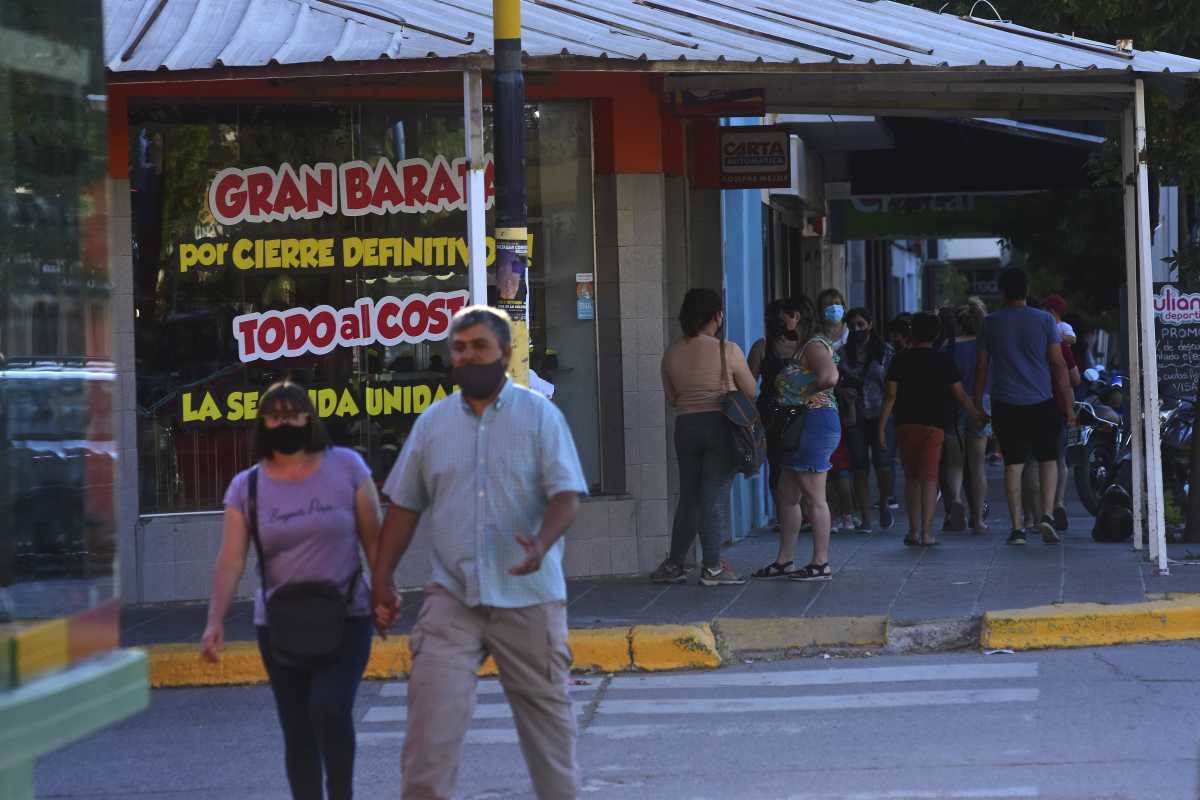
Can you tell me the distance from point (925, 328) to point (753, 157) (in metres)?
1.80

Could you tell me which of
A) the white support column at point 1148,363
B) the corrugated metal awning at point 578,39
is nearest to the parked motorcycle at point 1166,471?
the white support column at point 1148,363

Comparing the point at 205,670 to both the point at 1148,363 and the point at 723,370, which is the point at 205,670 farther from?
the point at 1148,363

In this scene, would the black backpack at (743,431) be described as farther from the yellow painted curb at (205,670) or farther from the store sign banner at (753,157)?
the yellow painted curb at (205,670)

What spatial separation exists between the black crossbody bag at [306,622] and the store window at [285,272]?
5.61 m

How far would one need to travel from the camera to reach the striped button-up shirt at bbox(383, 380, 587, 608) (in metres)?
5.65

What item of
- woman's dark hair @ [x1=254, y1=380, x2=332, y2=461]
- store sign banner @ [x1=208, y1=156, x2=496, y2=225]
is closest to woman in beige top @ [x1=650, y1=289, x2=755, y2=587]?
store sign banner @ [x1=208, y1=156, x2=496, y2=225]

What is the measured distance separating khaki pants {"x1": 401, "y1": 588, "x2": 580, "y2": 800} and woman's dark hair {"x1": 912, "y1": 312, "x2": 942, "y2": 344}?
7971 millimetres

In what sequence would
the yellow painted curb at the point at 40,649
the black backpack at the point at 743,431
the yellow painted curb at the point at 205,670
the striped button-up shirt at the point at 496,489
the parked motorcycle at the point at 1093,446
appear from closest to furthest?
the yellow painted curb at the point at 40,649 < the striped button-up shirt at the point at 496,489 < the yellow painted curb at the point at 205,670 < the black backpack at the point at 743,431 < the parked motorcycle at the point at 1093,446

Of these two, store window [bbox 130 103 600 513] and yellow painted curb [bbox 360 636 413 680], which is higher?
store window [bbox 130 103 600 513]

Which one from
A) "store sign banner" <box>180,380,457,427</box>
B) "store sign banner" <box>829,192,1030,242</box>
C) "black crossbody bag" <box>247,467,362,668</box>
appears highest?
"store sign banner" <box>829,192,1030,242</box>

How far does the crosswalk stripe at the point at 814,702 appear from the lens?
8.26 meters

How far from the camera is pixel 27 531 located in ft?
12.2

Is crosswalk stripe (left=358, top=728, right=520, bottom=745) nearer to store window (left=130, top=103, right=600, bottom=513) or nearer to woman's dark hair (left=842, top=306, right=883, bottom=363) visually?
store window (left=130, top=103, right=600, bottom=513)

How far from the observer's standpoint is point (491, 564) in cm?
564
